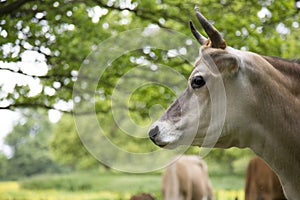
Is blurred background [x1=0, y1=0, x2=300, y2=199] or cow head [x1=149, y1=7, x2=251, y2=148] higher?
cow head [x1=149, y1=7, x2=251, y2=148]

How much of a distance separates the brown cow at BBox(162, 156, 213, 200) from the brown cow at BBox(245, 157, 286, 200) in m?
2.88

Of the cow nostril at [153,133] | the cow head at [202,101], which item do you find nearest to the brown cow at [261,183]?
the cow head at [202,101]

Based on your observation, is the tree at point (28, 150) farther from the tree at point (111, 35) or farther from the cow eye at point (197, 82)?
the cow eye at point (197, 82)

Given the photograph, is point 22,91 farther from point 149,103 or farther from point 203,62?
point 203,62

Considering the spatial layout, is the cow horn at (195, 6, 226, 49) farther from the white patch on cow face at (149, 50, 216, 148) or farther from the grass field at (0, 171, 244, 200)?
the grass field at (0, 171, 244, 200)

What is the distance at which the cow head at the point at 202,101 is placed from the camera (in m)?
4.12

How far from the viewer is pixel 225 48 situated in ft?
13.8

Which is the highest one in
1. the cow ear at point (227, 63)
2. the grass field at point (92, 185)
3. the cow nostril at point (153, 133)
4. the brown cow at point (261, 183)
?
the cow ear at point (227, 63)

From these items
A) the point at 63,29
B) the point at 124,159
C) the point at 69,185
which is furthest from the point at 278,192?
the point at 69,185

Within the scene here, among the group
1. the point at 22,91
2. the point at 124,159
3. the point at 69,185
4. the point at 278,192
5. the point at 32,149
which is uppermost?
the point at 124,159

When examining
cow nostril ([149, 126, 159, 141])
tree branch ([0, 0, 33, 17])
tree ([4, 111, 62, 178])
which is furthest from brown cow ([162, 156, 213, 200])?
tree ([4, 111, 62, 178])

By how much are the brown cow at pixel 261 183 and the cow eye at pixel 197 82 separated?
14.6 ft

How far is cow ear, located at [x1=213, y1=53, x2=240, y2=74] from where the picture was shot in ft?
13.5

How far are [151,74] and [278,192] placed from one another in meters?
2.47
